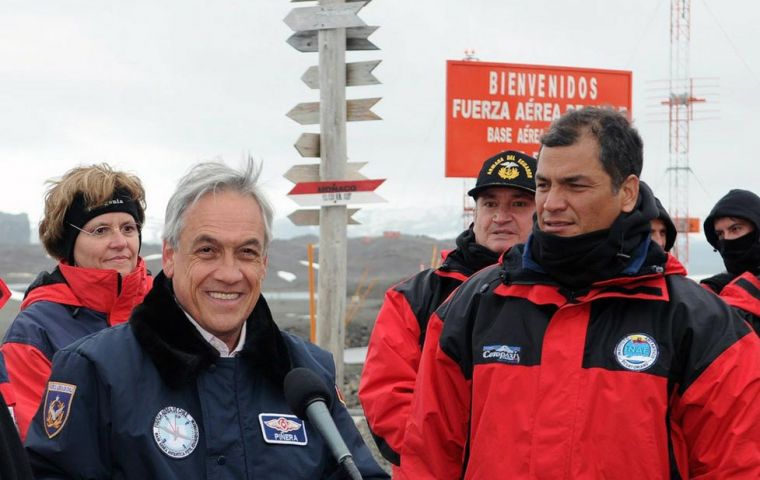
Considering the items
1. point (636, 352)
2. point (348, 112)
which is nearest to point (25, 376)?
point (636, 352)

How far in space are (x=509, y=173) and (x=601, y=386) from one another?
1.87 metres

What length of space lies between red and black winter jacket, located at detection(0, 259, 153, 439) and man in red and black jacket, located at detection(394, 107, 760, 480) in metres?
1.66

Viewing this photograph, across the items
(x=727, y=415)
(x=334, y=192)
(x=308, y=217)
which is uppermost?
(x=334, y=192)

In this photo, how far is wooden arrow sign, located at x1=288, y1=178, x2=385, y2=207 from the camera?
8273mm

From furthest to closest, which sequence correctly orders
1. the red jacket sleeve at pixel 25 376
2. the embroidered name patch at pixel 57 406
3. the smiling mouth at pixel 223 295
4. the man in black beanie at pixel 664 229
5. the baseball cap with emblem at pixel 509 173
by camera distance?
the baseball cap with emblem at pixel 509 173
the man in black beanie at pixel 664 229
the red jacket sleeve at pixel 25 376
the smiling mouth at pixel 223 295
the embroidered name patch at pixel 57 406

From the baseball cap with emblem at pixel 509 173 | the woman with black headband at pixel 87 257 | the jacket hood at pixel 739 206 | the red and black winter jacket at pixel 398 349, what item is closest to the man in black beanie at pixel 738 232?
the jacket hood at pixel 739 206

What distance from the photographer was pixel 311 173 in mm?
8555

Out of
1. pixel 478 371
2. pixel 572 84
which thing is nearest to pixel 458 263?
pixel 478 371

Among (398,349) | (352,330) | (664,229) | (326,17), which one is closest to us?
(398,349)

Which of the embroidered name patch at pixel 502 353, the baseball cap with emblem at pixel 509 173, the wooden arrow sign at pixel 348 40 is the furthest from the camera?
the wooden arrow sign at pixel 348 40

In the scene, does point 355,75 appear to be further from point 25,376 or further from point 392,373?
point 25,376

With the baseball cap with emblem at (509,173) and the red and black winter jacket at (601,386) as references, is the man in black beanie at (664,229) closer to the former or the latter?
the baseball cap with emblem at (509,173)

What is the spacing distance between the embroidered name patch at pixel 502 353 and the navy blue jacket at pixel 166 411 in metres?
0.75

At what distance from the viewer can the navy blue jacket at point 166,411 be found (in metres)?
2.60
